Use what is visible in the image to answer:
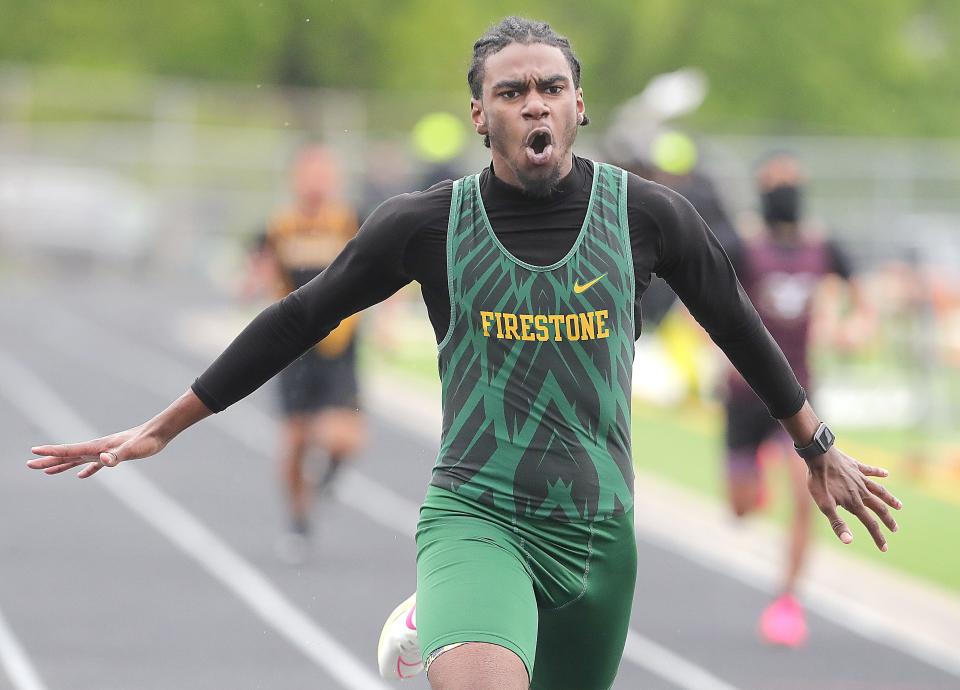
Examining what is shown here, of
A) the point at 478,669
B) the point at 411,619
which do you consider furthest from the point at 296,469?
the point at 478,669

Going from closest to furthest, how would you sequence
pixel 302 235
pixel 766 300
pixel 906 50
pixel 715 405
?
pixel 766 300 → pixel 302 235 → pixel 715 405 → pixel 906 50

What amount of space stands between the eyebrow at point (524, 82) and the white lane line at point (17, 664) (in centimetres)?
409

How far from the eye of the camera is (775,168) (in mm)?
9117

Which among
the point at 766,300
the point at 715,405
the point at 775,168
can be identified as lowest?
the point at 715,405

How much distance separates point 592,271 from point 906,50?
4779 centimetres

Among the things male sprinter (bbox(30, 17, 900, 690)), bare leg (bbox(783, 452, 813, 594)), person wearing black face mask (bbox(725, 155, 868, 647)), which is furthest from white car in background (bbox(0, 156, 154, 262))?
male sprinter (bbox(30, 17, 900, 690))

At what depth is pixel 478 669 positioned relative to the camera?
12.8 feet

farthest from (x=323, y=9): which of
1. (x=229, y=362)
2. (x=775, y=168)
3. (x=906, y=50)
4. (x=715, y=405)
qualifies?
(x=229, y=362)

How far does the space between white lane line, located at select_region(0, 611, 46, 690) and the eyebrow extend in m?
4.09

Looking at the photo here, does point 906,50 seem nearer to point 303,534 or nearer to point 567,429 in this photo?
point 303,534

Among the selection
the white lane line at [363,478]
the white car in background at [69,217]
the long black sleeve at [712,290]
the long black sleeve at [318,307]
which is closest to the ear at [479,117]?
the long black sleeve at [318,307]

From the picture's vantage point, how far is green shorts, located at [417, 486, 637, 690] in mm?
4016

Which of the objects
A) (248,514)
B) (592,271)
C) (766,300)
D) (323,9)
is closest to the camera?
(592,271)

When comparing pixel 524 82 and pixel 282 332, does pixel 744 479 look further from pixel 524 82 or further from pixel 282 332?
pixel 524 82
